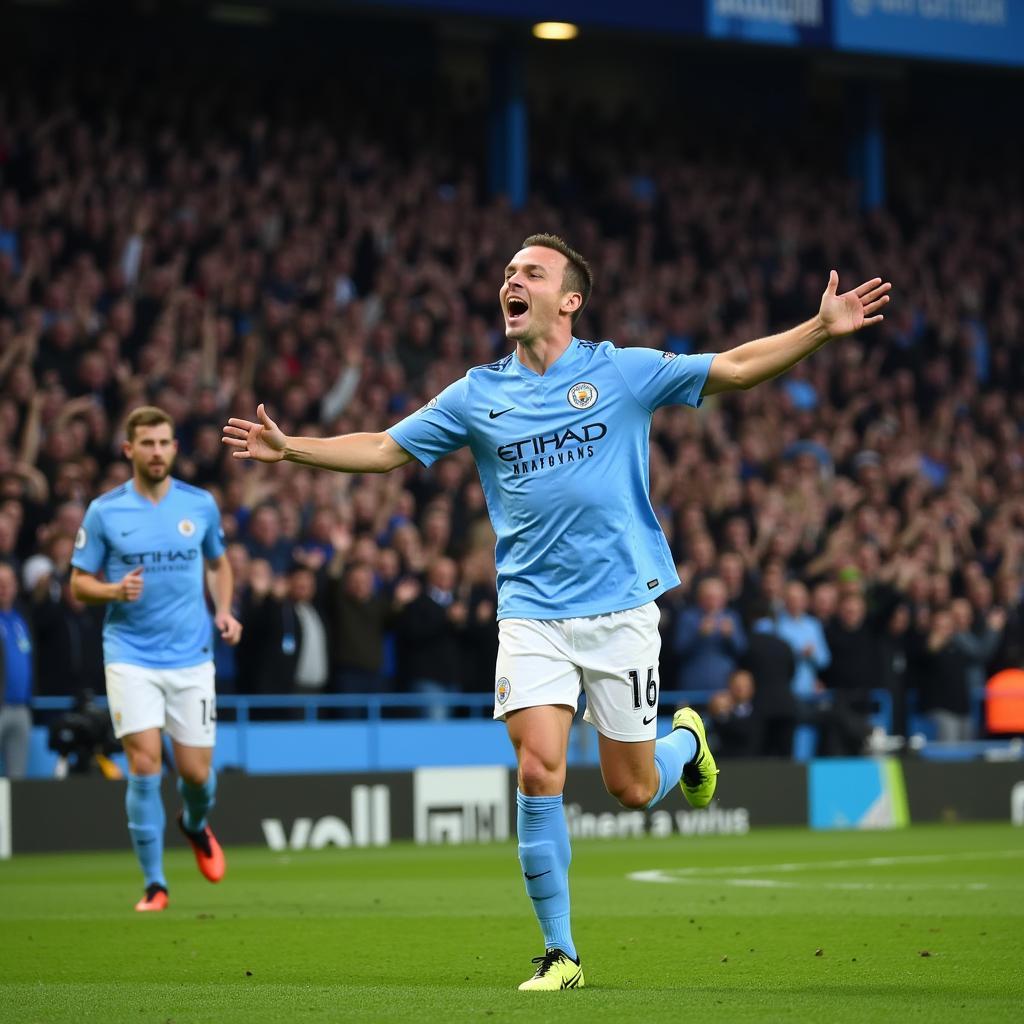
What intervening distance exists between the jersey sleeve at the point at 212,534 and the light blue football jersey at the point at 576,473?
436cm

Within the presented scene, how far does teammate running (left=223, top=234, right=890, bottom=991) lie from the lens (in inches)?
294

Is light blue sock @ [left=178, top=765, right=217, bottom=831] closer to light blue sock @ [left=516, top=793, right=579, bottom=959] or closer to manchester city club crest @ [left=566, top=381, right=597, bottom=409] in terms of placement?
light blue sock @ [left=516, top=793, right=579, bottom=959]

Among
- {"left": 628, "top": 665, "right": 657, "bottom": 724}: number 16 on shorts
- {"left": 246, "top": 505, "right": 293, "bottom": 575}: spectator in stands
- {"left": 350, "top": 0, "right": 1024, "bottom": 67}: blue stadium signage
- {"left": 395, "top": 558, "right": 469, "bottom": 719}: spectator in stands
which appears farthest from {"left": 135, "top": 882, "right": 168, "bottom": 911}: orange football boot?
{"left": 350, "top": 0, "right": 1024, "bottom": 67}: blue stadium signage

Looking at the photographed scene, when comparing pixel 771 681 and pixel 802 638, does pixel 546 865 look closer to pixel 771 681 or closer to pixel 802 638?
pixel 771 681

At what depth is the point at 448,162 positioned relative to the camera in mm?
27453

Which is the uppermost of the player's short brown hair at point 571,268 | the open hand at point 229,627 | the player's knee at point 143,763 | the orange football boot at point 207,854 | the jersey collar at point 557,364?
the player's short brown hair at point 571,268

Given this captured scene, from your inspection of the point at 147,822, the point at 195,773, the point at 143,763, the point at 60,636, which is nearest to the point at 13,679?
the point at 60,636

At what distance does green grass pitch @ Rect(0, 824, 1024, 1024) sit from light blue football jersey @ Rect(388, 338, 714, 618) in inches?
56.6

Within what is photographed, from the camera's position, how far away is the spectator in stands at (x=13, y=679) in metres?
16.6

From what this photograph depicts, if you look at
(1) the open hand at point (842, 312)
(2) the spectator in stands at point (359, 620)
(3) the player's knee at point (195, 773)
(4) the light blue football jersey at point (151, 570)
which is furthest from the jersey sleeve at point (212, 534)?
Answer: (2) the spectator in stands at point (359, 620)

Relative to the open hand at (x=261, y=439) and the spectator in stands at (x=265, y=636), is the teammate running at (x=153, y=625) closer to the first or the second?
the open hand at (x=261, y=439)

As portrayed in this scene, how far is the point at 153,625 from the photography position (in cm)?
1162

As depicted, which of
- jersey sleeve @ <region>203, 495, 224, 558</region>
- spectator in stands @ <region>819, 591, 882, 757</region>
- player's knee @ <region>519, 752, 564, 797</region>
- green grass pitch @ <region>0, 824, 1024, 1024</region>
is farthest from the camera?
spectator in stands @ <region>819, 591, 882, 757</region>

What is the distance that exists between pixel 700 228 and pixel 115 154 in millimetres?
9210
